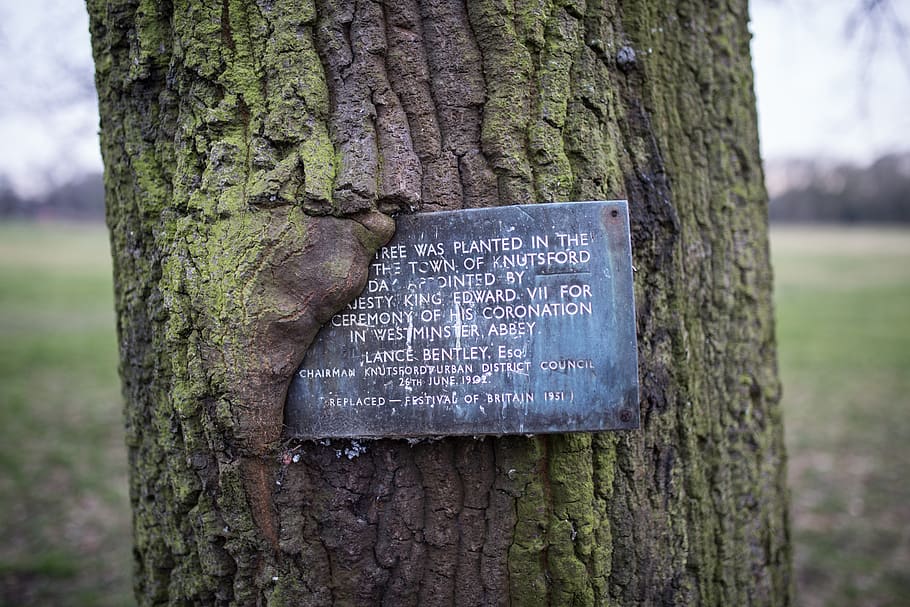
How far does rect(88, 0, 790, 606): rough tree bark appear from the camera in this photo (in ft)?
5.06

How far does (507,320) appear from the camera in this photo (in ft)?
5.24

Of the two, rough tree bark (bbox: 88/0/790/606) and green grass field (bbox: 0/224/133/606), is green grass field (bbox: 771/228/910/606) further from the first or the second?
green grass field (bbox: 0/224/133/606)

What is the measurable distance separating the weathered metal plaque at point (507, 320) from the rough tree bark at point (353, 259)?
2.8 inches

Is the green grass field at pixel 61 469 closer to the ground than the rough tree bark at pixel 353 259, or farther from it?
closer to the ground

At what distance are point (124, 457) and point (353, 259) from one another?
5508 mm

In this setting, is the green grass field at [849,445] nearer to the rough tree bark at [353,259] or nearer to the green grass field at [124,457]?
the green grass field at [124,457]

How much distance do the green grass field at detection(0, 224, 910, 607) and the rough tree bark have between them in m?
2.77

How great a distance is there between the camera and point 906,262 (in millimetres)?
25250

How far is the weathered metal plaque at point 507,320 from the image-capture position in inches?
62.6

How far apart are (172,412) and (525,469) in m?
0.98

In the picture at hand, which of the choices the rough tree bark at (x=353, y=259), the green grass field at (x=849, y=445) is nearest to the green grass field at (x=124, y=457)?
the green grass field at (x=849, y=445)

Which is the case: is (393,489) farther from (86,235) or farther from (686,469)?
(86,235)

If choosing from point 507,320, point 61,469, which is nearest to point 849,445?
point 507,320

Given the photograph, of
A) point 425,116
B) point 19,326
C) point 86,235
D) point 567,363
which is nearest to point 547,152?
point 425,116
